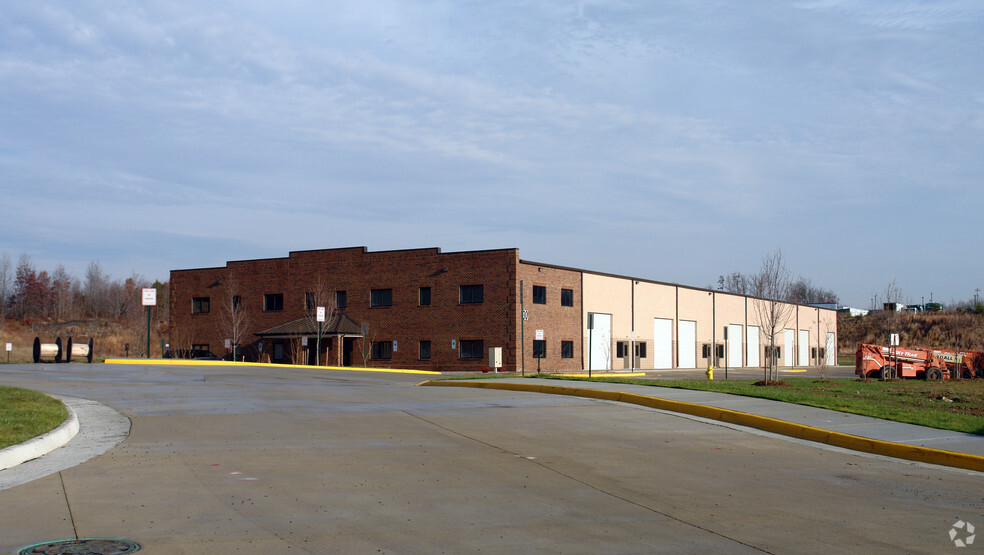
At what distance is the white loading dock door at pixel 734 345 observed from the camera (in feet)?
247

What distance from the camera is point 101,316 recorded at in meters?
145

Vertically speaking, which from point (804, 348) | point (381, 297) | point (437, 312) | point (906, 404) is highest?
point (381, 297)

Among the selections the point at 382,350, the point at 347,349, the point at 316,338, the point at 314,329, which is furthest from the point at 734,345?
the point at 314,329

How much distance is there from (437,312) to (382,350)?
5630mm

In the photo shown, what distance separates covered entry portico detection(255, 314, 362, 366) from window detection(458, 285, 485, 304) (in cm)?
819

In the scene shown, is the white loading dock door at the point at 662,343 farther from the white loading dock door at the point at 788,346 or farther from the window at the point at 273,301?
the window at the point at 273,301

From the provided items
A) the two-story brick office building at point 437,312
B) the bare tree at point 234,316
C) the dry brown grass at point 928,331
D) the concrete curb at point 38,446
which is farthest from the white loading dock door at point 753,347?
the concrete curb at point 38,446

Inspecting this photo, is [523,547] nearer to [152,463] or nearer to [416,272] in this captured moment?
[152,463]

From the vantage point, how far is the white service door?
78.5 meters

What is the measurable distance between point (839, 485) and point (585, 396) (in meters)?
11.9

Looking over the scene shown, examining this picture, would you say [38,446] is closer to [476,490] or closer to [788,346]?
[476,490]

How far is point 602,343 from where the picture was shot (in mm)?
60469

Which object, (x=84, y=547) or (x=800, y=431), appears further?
(x=800, y=431)

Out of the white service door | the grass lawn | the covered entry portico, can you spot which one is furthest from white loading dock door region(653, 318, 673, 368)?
the grass lawn
